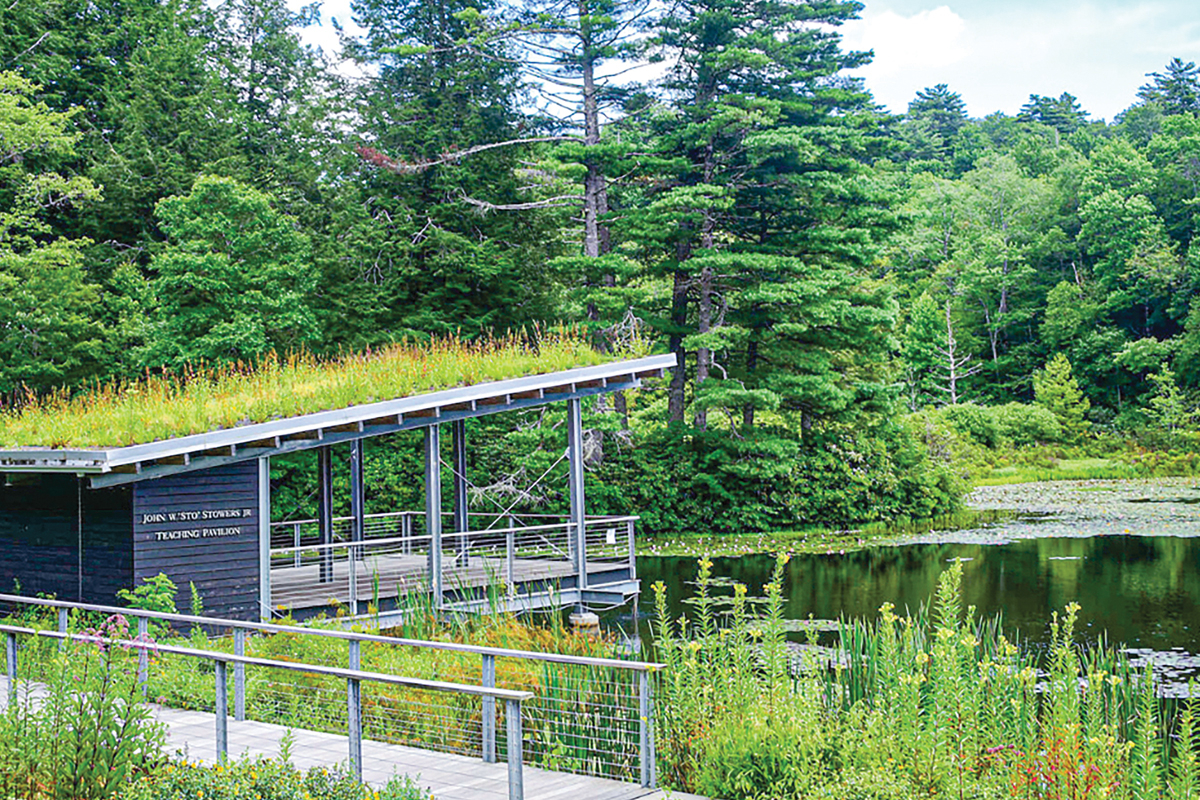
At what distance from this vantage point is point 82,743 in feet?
20.1

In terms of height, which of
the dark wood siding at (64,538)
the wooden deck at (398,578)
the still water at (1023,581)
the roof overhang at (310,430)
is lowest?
the still water at (1023,581)

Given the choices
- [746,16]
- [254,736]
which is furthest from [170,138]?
[254,736]

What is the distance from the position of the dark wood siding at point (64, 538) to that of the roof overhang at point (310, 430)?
0.48 m

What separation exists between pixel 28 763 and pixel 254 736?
7.76ft

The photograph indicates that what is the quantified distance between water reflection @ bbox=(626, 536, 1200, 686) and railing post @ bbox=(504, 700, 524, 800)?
1070cm

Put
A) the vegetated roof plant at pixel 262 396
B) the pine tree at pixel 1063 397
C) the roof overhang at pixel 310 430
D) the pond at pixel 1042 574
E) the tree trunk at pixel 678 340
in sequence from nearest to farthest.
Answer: the roof overhang at pixel 310 430
the vegetated roof plant at pixel 262 396
the pond at pixel 1042 574
the tree trunk at pixel 678 340
the pine tree at pixel 1063 397

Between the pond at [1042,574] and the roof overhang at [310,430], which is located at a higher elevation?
the roof overhang at [310,430]

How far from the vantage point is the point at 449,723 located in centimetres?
910

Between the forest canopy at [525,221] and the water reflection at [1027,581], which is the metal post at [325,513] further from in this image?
the forest canopy at [525,221]

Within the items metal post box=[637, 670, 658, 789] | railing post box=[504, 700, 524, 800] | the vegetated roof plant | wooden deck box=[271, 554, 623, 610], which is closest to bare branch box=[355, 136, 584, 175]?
wooden deck box=[271, 554, 623, 610]

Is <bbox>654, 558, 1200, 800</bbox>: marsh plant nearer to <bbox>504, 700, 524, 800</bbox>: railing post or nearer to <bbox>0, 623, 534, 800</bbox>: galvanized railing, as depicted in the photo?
<bbox>0, 623, 534, 800</bbox>: galvanized railing

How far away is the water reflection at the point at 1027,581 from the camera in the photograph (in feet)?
54.3

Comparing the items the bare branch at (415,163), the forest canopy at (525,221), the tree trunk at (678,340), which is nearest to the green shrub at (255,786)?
the forest canopy at (525,221)

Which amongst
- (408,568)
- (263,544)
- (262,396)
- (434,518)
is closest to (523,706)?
(263,544)
